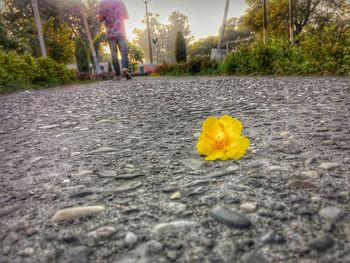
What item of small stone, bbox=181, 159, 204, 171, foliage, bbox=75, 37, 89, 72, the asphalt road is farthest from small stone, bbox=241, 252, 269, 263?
foliage, bbox=75, 37, 89, 72

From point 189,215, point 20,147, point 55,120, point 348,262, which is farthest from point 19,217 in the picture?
point 55,120

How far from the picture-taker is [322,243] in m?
0.81

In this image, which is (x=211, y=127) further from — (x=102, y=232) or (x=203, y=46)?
(x=203, y=46)

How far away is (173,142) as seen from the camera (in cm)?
213

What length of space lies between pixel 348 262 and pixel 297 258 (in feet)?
0.40

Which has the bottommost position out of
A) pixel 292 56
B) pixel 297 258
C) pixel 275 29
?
pixel 297 258

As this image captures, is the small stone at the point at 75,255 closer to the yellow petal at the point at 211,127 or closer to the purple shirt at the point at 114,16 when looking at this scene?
the yellow petal at the point at 211,127

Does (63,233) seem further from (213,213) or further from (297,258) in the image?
(297,258)

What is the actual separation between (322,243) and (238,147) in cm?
74

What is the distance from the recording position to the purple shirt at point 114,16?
9.26 m

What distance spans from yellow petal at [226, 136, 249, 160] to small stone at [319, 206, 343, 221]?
569 millimetres

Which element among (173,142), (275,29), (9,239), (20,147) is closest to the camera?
(9,239)

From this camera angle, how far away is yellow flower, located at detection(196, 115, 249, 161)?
1.50 meters

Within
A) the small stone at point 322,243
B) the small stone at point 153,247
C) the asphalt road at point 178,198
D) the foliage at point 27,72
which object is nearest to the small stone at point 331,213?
the asphalt road at point 178,198
